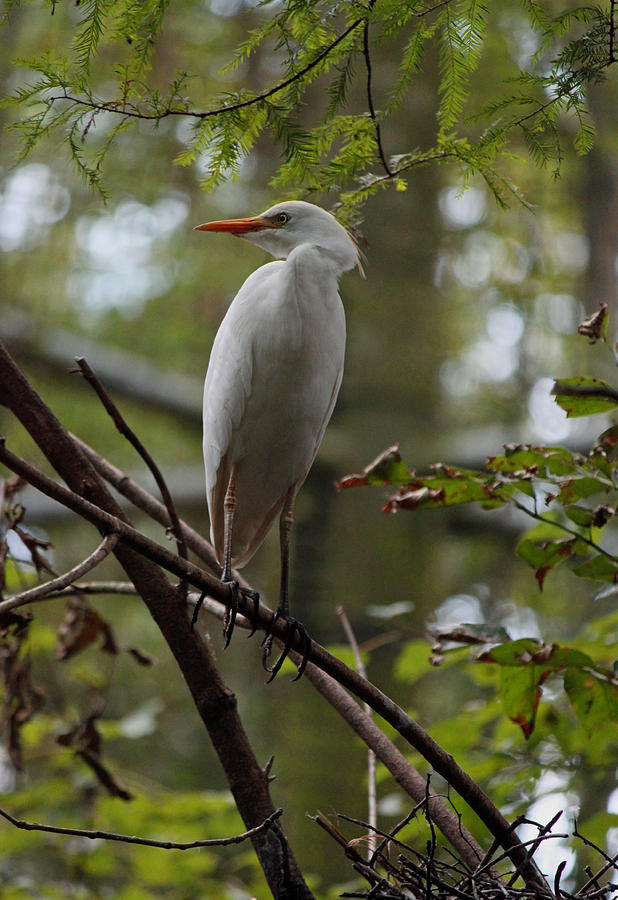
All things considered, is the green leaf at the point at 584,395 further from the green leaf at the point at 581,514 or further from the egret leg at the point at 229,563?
the egret leg at the point at 229,563

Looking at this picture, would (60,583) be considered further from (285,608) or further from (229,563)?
(285,608)

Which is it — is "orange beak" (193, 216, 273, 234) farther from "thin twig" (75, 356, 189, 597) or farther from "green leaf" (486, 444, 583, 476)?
"green leaf" (486, 444, 583, 476)

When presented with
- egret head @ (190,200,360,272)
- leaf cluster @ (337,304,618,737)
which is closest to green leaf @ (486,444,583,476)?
leaf cluster @ (337,304,618,737)


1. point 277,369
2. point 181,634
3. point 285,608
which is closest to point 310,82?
point 277,369

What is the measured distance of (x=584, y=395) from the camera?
1.53 meters

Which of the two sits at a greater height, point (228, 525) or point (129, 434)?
point (228, 525)

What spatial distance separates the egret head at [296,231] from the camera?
2.18m

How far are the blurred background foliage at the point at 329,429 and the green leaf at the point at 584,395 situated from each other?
1.16 feet

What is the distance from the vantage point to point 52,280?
6.44 metres

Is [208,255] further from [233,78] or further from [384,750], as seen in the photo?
[384,750]

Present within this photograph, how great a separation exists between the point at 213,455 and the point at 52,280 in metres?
4.71

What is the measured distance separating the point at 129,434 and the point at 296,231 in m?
1.00

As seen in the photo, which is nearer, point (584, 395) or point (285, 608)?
point (584, 395)

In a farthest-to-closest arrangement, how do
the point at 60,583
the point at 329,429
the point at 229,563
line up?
the point at 329,429, the point at 229,563, the point at 60,583
